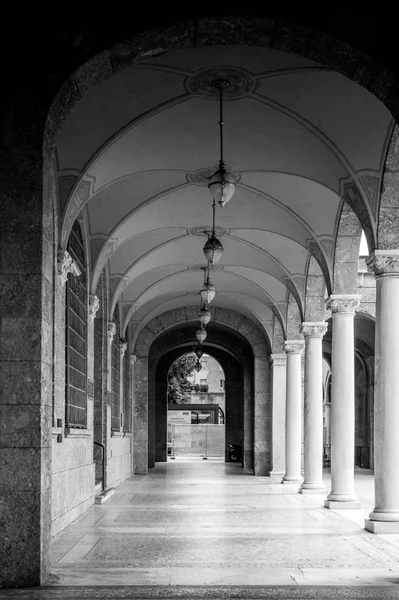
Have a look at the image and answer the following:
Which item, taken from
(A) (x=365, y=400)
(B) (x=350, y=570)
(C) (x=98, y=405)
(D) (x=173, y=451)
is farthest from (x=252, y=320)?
(B) (x=350, y=570)

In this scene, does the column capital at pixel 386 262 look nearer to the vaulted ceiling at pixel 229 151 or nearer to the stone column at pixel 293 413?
the vaulted ceiling at pixel 229 151

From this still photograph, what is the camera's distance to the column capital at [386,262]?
431 inches

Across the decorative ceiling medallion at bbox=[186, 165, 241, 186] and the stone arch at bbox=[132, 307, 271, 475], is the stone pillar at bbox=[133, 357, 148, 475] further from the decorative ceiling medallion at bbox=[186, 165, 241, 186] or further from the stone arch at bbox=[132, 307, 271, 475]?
the decorative ceiling medallion at bbox=[186, 165, 241, 186]

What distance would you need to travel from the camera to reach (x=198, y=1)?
6.75 m

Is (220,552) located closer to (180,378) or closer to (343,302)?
(343,302)

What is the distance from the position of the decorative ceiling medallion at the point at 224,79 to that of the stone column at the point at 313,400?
314 inches

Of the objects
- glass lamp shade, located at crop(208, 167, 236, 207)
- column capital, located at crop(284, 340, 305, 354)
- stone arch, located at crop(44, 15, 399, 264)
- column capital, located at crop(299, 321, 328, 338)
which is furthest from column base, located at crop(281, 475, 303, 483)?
stone arch, located at crop(44, 15, 399, 264)

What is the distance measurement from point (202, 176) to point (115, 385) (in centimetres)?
851

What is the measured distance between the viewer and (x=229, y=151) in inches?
486

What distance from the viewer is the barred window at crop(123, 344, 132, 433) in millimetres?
23656

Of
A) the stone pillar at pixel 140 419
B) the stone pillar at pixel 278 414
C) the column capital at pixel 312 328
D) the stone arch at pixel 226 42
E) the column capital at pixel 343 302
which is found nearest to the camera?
the stone arch at pixel 226 42

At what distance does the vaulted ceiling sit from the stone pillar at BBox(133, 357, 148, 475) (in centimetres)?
841

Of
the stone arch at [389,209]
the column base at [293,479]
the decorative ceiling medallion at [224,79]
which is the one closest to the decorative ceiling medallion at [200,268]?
the column base at [293,479]

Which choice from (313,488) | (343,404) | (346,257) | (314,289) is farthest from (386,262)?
(313,488)
